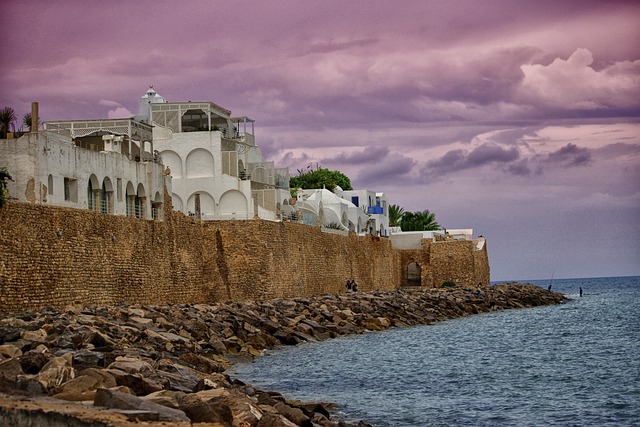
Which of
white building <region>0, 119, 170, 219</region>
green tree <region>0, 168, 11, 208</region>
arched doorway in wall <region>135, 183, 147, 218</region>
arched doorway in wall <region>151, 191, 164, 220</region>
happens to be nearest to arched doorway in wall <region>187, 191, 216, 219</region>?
white building <region>0, 119, 170, 219</region>

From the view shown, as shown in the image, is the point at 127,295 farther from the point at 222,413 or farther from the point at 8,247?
the point at 222,413

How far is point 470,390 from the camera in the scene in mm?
21203

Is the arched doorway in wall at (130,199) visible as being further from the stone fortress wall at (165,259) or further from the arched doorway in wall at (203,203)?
the arched doorway in wall at (203,203)

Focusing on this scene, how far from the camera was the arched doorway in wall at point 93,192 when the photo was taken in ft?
111

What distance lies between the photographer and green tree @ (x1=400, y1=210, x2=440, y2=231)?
299 ft

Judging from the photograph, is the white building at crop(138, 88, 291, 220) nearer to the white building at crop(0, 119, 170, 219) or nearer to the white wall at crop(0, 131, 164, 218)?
the white building at crop(0, 119, 170, 219)

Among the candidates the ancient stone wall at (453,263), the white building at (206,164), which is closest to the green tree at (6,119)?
the white building at (206,164)

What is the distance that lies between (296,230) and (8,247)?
23.5 metres

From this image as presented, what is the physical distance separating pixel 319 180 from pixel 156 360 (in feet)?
224

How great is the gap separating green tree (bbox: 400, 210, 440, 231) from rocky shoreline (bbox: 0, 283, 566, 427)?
49187 millimetres

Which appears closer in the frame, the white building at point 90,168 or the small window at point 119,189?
the white building at point 90,168

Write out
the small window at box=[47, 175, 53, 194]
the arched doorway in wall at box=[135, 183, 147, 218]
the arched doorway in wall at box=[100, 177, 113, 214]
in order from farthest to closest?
the arched doorway in wall at box=[135, 183, 147, 218] < the arched doorway in wall at box=[100, 177, 113, 214] < the small window at box=[47, 175, 53, 194]

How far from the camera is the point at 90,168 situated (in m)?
33.7

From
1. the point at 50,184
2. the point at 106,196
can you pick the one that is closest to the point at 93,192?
the point at 106,196
